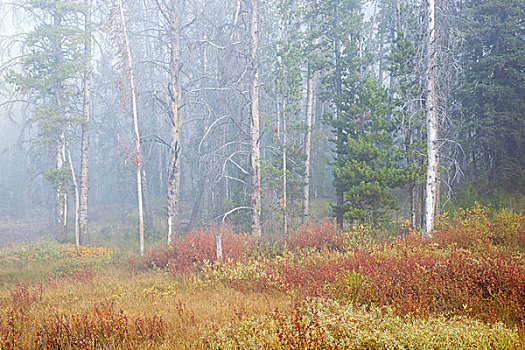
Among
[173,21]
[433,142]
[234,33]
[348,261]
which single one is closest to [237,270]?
[348,261]

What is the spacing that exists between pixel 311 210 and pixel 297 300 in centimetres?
1309

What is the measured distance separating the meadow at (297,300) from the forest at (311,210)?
4 centimetres

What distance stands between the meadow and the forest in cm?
4

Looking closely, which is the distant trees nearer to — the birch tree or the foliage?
the birch tree

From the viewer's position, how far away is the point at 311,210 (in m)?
19.0

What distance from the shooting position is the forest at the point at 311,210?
4859mm

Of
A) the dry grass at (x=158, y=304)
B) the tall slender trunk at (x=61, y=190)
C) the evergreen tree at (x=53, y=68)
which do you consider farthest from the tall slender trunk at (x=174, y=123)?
the tall slender trunk at (x=61, y=190)

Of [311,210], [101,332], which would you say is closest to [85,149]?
[311,210]

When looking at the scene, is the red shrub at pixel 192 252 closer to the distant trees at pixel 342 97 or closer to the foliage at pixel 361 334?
the distant trees at pixel 342 97

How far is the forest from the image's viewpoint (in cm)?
486

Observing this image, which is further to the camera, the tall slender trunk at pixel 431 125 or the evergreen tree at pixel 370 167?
the evergreen tree at pixel 370 167

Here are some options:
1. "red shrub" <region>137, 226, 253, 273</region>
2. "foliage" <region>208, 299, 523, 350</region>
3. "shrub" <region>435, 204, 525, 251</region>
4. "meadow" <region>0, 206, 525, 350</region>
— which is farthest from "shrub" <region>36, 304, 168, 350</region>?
"shrub" <region>435, 204, 525, 251</region>

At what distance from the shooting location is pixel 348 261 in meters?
7.69

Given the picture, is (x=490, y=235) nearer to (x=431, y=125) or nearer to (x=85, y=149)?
(x=431, y=125)
